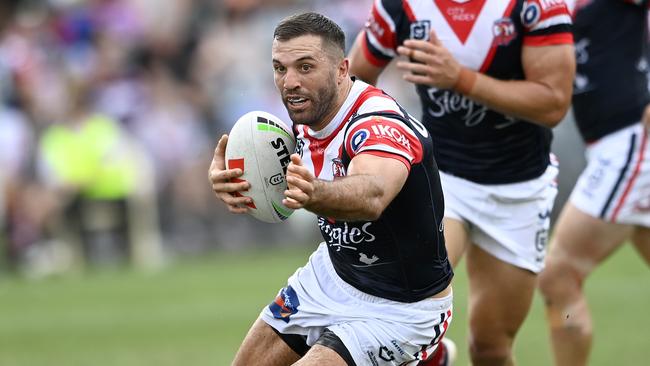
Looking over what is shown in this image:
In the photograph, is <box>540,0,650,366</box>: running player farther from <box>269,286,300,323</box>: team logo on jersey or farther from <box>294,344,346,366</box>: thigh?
<box>294,344,346,366</box>: thigh

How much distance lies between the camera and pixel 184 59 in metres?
19.0

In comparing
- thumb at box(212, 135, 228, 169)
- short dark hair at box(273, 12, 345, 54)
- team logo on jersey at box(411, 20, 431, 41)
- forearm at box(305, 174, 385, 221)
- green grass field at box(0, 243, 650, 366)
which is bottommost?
green grass field at box(0, 243, 650, 366)

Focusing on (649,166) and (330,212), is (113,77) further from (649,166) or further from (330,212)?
(330,212)

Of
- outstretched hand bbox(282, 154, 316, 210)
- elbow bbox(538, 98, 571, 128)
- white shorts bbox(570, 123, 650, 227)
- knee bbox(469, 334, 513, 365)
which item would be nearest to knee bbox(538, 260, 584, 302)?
white shorts bbox(570, 123, 650, 227)

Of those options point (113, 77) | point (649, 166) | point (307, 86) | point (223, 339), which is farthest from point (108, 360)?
point (113, 77)

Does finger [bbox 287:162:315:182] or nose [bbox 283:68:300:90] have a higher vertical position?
nose [bbox 283:68:300:90]

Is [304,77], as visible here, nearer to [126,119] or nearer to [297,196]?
[297,196]

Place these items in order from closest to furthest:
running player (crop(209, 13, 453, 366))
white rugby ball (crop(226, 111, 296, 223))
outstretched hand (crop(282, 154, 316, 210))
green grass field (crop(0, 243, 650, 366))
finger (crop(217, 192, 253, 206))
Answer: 1. outstretched hand (crop(282, 154, 316, 210))
2. running player (crop(209, 13, 453, 366))
3. finger (crop(217, 192, 253, 206))
4. white rugby ball (crop(226, 111, 296, 223))
5. green grass field (crop(0, 243, 650, 366))

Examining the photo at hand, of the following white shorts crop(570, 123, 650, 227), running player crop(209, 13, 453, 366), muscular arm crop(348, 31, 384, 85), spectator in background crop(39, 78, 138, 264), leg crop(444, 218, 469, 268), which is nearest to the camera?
running player crop(209, 13, 453, 366)

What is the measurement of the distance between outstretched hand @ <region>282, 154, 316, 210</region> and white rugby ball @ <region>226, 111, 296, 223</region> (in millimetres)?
869

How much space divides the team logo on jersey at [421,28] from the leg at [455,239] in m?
1.01

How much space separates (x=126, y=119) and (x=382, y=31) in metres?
11.3

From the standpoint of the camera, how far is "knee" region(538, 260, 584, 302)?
25.0ft

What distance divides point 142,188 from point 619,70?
10411 mm
